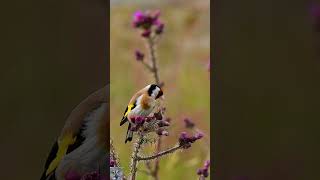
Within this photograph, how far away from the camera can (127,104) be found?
1.64 meters

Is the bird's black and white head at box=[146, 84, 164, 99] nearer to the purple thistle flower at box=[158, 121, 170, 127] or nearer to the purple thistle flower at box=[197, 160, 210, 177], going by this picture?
the purple thistle flower at box=[158, 121, 170, 127]

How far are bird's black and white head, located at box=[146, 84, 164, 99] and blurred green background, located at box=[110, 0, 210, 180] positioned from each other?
0.02 metres

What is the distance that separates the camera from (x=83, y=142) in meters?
1.73

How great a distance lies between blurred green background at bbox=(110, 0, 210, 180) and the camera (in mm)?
1635

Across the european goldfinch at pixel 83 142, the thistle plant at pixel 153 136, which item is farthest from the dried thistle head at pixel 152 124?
the european goldfinch at pixel 83 142

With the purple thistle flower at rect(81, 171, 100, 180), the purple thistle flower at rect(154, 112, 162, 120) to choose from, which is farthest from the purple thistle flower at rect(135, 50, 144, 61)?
the purple thistle flower at rect(81, 171, 100, 180)

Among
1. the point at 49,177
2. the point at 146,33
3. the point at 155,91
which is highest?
the point at 146,33

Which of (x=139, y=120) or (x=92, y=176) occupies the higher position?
(x=139, y=120)

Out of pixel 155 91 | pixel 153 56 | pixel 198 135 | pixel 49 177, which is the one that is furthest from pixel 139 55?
pixel 49 177

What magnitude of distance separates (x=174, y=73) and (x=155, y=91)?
0.11 m

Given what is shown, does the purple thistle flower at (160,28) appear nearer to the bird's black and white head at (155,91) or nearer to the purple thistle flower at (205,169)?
the bird's black and white head at (155,91)

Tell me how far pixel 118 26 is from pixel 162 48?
0.49 feet

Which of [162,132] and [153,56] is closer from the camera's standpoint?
[162,132]

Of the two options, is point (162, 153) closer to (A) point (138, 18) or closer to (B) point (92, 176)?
(B) point (92, 176)
